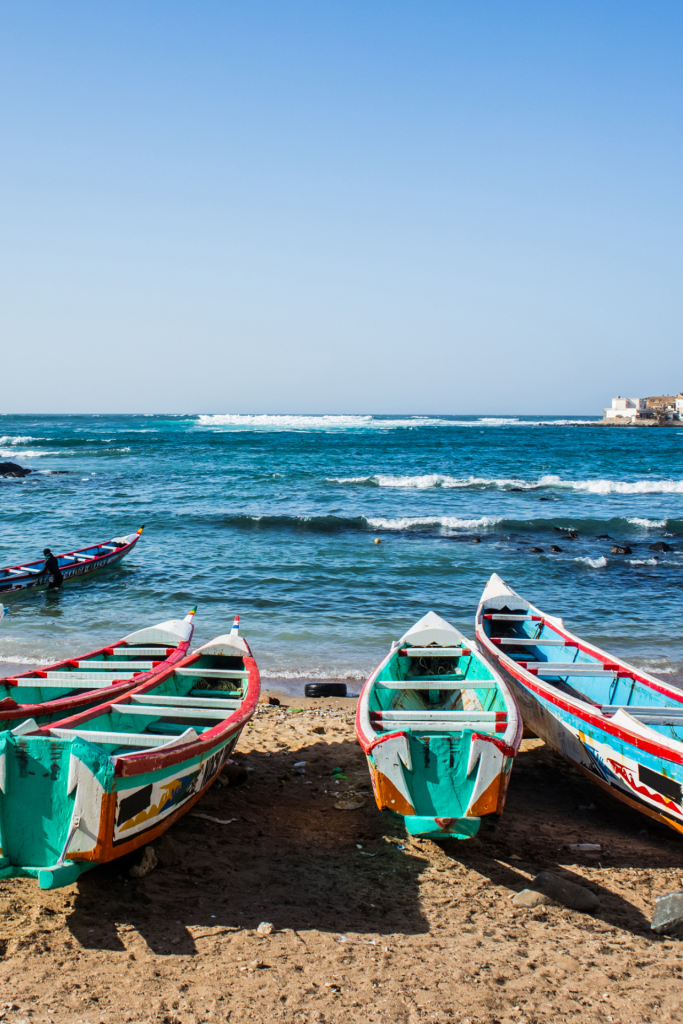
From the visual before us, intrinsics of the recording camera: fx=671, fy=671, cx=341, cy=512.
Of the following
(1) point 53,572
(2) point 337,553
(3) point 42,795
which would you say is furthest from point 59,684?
(2) point 337,553

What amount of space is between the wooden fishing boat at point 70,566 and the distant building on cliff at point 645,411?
399ft

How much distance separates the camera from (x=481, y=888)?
18.7 feet

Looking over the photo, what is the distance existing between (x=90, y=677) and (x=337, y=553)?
13.3 metres

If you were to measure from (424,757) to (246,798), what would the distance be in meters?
2.31

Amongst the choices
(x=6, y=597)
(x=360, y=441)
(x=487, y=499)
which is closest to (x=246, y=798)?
(x=6, y=597)

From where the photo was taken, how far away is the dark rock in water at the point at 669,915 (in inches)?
200

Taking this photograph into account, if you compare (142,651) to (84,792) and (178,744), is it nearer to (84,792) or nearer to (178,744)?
(178,744)

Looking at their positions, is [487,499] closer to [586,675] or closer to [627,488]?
[627,488]

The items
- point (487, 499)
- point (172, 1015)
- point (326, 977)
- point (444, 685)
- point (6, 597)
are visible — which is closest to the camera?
point (172, 1015)

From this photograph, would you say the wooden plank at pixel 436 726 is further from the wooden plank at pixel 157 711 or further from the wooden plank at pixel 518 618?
the wooden plank at pixel 518 618

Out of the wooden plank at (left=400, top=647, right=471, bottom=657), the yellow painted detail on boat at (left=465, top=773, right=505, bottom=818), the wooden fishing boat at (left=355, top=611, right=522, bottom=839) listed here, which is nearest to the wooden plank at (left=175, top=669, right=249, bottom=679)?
the wooden fishing boat at (left=355, top=611, right=522, bottom=839)

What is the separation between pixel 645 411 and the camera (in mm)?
124062

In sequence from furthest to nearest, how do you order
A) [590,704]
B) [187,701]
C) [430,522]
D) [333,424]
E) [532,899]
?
[333,424]
[430,522]
[590,704]
[187,701]
[532,899]

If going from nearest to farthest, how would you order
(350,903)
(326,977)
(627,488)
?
(326,977) → (350,903) → (627,488)
